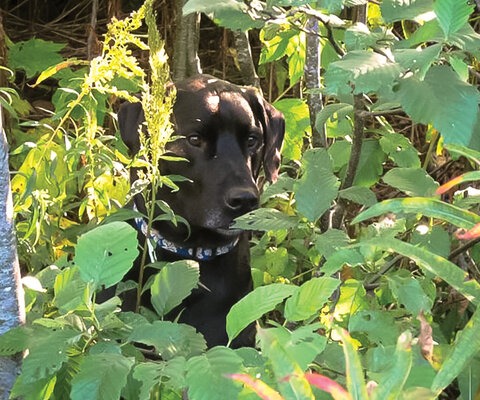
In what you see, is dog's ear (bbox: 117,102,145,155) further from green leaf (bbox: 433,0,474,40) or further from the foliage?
green leaf (bbox: 433,0,474,40)

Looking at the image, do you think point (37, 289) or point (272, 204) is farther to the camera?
point (272, 204)

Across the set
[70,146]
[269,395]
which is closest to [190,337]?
[269,395]

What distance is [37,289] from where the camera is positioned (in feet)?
3.66

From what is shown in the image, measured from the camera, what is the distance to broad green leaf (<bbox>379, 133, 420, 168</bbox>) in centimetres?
213

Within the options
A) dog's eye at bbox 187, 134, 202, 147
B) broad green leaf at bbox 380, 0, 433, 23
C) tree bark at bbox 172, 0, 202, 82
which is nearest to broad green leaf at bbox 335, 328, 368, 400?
broad green leaf at bbox 380, 0, 433, 23

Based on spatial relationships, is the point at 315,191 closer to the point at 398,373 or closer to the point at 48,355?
the point at 48,355

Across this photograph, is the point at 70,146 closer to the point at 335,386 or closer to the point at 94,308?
the point at 94,308

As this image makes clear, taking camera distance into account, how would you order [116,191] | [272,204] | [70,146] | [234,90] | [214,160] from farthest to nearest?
[272,204] < [234,90] < [214,160] < [116,191] < [70,146]

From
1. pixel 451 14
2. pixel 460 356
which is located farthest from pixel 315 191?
pixel 460 356

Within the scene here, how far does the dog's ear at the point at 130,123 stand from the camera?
2.47 metres

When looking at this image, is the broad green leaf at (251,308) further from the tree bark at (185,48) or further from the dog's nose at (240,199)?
the tree bark at (185,48)

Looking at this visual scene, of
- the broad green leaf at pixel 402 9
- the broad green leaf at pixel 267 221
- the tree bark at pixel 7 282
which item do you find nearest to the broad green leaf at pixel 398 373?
the tree bark at pixel 7 282

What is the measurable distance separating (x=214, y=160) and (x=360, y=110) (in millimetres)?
714

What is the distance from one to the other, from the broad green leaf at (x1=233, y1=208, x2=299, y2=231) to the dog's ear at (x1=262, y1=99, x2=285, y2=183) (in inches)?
44.0
